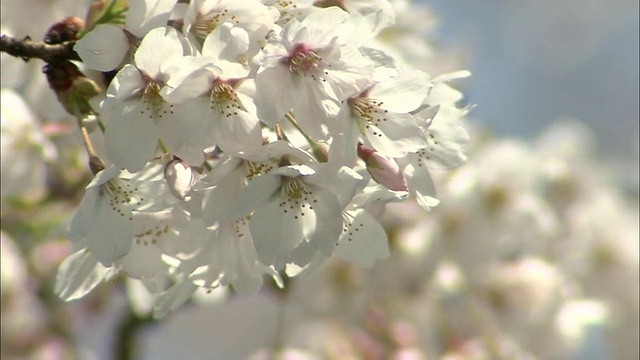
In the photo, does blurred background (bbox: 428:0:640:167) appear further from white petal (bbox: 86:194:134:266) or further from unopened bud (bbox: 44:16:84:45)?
white petal (bbox: 86:194:134:266)

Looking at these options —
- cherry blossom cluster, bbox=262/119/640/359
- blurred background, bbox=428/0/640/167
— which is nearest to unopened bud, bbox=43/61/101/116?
cherry blossom cluster, bbox=262/119/640/359

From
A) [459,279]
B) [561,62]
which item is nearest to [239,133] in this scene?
[459,279]

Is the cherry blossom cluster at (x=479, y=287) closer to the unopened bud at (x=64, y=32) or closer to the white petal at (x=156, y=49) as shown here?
the unopened bud at (x=64, y=32)

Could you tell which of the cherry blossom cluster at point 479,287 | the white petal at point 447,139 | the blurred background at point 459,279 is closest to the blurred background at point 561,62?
the blurred background at point 459,279

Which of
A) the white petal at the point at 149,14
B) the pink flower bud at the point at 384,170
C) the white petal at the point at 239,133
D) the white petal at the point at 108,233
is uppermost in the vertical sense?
the white petal at the point at 149,14

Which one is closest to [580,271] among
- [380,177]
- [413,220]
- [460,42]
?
[413,220]

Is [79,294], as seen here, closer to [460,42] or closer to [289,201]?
[289,201]
